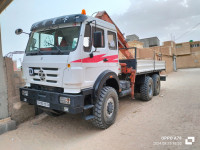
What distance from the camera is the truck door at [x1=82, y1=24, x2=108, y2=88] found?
3398 millimetres

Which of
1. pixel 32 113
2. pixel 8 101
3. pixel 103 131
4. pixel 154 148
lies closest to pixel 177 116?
pixel 154 148

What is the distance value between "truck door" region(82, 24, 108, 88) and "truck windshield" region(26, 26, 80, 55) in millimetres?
255

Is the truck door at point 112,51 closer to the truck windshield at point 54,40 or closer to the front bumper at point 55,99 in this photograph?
the truck windshield at point 54,40

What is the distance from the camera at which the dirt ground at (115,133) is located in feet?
10.3

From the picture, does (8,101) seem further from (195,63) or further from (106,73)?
(195,63)

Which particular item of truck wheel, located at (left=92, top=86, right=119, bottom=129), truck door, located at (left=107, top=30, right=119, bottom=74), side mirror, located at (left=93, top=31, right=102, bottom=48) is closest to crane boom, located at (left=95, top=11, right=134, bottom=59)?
truck door, located at (left=107, top=30, right=119, bottom=74)

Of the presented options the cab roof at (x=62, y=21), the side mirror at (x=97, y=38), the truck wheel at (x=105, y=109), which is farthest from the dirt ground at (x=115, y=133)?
the cab roof at (x=62, y=21)

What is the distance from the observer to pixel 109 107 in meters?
3.93

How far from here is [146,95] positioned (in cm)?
619

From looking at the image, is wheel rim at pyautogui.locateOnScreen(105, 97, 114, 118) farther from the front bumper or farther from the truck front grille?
the truck front grille

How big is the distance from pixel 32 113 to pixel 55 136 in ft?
5.00

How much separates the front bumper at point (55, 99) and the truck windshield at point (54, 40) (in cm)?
92

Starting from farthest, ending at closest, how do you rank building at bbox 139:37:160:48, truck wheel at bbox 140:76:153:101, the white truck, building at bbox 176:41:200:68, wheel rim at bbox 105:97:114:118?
building at bbox 176:41:200:68
building at bbox 139:37:160:48
truck wheel at bbox 140:76:153:101
wheel rim at bbox 105:97:114:118
the white truck

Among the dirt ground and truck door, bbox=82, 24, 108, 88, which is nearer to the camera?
the dirt ground
